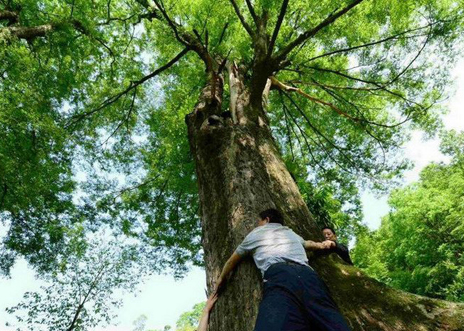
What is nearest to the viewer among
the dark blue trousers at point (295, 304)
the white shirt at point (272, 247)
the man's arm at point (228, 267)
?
the dark blue trousers at point (295, 304)

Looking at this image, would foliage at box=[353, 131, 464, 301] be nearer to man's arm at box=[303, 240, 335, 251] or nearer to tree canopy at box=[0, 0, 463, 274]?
tree canopy at box=[0, 0, 463, 274]

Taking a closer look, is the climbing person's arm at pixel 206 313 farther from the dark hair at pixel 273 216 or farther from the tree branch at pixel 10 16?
the tree branch at pixel 10 16

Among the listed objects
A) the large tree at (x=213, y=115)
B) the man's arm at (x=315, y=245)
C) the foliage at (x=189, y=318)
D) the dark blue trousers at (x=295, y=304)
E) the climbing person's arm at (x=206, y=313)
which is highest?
the foliage at (x=189, y=318)

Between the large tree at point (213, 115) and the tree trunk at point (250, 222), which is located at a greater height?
the large tree at point (213, 115)

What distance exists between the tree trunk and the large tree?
0.05ft

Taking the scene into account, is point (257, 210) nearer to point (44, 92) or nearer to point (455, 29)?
point (455, 29)

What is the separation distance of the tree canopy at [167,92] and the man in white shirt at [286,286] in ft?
10.5

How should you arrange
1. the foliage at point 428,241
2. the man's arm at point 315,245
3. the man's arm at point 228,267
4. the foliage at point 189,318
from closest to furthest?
the man's arm at point 228,267 → the man's arm at point 315,245 → the foliage at point 428,241 → the foliage at point 189,318

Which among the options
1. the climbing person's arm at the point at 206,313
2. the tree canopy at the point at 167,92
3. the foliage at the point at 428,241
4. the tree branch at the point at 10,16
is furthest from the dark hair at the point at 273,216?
the foliage at the point at 428,241

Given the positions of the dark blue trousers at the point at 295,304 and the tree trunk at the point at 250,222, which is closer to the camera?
the dark blue trousers at the point at 295,304

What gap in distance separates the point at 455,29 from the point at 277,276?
618 centimetres

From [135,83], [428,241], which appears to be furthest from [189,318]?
[135,83]

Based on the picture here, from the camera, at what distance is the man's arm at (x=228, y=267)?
2.45 m

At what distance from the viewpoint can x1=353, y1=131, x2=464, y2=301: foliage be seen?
15.3 m
